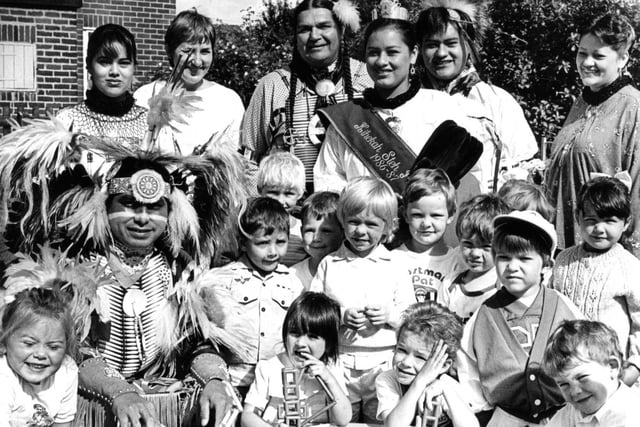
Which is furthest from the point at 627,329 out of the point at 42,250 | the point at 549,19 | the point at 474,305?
the point at 549,19

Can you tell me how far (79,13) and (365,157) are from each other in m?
9.29

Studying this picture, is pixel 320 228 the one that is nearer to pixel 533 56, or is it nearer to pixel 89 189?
pixel 89 189

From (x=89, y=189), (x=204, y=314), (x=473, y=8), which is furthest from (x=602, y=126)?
(x=89, y=189)

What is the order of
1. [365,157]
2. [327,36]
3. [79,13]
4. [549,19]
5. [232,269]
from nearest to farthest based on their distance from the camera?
[232,269] → [365,157] → [327,36] → [549,19] → [79,13]

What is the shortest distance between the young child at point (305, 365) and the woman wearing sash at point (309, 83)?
4.77 feet

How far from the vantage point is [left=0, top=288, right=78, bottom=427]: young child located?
3.68m

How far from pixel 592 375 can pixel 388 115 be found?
197 centimetres

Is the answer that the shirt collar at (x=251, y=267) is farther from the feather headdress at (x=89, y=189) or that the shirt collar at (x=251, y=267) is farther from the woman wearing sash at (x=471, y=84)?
the woman wearing sash at (x=471, y=84)

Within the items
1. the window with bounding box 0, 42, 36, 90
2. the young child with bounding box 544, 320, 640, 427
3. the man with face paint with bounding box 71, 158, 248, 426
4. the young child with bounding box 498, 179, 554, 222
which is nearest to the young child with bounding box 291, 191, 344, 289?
the man with face paint with bounding box 71, 158, 248, 426

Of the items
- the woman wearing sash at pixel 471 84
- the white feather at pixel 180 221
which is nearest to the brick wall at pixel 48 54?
the woman wearing sash at pixel 471 84

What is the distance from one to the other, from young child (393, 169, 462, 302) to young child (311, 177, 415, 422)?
10 centimetres

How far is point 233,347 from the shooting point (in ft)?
14.2

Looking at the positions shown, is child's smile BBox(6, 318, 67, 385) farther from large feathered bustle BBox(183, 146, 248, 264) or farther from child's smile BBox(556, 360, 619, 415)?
child's smile BBox(556, 360, 619, 415)

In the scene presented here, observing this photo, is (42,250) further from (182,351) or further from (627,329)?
(627,329)
